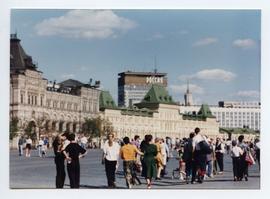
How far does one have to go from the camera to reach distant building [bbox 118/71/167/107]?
648 inches

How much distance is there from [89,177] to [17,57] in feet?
7.70

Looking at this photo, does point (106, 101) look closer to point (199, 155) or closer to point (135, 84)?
point (135, 84)

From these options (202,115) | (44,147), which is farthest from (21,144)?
(202,115)

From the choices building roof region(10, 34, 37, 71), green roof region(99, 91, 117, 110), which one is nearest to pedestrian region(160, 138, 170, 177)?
green roof region(99, 91, 117, 110)

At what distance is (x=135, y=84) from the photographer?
55.0ft

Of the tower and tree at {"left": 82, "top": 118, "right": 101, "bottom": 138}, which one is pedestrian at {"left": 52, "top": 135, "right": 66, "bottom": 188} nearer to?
tree at {"left": 82, "top": 118, "right": 101, "bottom": 138}

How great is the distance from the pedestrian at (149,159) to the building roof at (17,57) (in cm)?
245

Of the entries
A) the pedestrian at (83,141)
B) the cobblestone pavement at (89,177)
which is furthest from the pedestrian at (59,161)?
the pedestrian at (83,141)

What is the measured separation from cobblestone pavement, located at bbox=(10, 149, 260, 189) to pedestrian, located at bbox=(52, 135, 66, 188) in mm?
133

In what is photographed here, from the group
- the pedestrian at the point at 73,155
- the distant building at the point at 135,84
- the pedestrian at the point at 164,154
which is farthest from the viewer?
the distant building at the point at 135,84

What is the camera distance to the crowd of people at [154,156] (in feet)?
49.3
